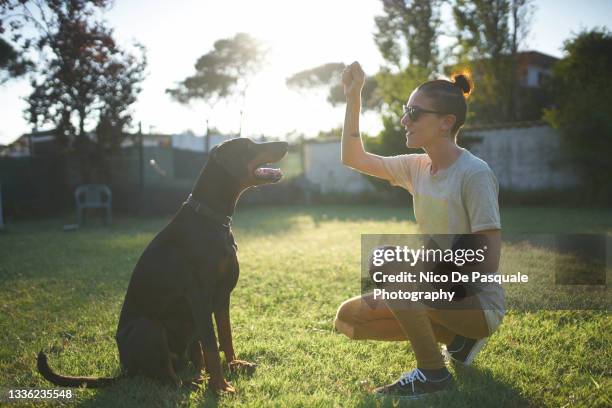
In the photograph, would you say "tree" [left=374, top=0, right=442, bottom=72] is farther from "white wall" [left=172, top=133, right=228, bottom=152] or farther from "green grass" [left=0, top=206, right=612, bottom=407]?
"green grass" [left=0, top=206, right=612, bottom=407]

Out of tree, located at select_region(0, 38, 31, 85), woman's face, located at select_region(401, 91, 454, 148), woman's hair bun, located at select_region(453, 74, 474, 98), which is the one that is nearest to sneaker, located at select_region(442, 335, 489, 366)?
woman's face, located at select_region(401, 91, 454, 148)

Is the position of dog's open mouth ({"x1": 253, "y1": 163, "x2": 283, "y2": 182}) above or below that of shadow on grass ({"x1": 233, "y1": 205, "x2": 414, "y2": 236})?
above

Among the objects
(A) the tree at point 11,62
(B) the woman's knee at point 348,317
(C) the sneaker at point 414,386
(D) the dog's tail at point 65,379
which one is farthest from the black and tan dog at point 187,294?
(A) the tree at point 11,62

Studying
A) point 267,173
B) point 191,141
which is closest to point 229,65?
point 191,141

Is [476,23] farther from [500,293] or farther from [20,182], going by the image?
[500,293]

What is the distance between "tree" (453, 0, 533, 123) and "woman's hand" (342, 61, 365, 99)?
1901cm

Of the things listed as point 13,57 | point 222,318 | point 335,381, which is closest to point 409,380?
point 335,381

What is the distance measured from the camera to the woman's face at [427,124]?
272 centimetres

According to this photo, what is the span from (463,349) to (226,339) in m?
1.49

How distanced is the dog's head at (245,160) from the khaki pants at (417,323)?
102 cm

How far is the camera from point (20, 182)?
13.2 m

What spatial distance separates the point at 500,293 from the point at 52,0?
263 inches

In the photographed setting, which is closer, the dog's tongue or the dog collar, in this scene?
the dog collar

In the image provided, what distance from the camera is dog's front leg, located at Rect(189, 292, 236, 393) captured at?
2.59 metres
